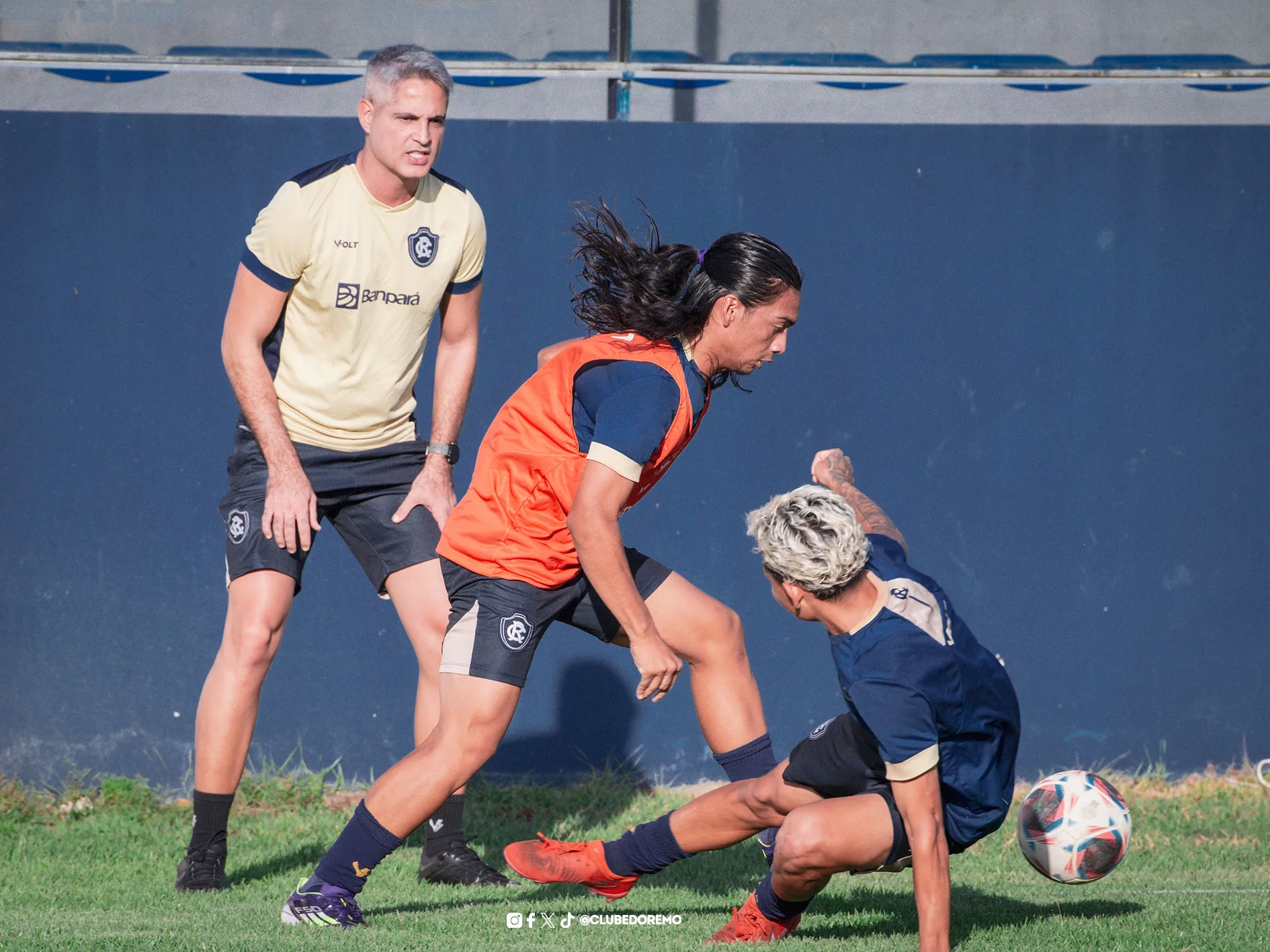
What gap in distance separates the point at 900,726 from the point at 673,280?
1.38 m

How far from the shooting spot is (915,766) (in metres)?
3.21

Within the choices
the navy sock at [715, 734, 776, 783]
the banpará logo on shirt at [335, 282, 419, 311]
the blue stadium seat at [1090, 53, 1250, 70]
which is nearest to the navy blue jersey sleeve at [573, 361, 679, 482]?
the banpará logo on shirt at [335, 282, 419, 311]

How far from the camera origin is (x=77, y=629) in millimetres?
5672

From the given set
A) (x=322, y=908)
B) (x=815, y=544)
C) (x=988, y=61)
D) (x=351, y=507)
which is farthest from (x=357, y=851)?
(x=988, y=61)

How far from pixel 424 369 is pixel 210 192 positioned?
3.78 ft

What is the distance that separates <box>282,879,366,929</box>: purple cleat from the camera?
3650 millimetres

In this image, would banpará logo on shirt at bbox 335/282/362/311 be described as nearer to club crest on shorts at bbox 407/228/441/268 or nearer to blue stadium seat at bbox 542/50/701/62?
club crest on shorts at bbox 407/228/441/268

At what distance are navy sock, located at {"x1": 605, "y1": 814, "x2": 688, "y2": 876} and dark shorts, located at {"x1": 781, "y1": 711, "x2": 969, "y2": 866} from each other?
1.27 feet

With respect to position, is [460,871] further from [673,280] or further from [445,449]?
[673,280]

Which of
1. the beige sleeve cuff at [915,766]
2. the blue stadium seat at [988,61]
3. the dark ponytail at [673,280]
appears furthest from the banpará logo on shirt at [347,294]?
the blue stadium seat at [988,61]

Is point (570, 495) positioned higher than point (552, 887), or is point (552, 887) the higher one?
point (570, 495)

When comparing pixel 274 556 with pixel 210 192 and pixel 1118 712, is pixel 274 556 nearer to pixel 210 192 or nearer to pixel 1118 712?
pixel 210 192

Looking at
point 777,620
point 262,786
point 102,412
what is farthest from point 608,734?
point 102,412

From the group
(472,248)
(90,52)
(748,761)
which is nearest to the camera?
(748,761)
